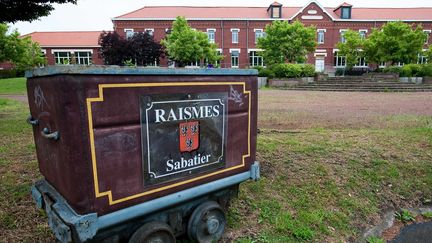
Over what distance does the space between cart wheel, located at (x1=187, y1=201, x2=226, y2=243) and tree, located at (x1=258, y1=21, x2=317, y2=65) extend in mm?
32810

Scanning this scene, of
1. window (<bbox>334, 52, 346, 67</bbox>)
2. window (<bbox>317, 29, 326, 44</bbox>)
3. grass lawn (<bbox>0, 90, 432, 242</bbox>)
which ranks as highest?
window (<bbox>317, 29, 326, 44</bbox>)

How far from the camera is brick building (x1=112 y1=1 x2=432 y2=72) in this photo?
4250 cm

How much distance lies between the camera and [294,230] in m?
3.14

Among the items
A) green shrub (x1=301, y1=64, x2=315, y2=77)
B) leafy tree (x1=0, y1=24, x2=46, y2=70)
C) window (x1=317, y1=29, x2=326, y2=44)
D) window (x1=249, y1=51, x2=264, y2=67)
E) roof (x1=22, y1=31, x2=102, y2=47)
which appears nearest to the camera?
green shrub (x1=301, y1=64, x2=315, y2=77)

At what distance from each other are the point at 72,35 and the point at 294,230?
171ft

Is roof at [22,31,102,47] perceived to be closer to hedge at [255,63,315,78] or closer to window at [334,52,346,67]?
hedge at [255,63,315,78]

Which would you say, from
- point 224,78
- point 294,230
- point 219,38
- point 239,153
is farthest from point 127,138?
point 219,38

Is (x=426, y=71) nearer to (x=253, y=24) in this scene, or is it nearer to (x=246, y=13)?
(x=253, y=24)

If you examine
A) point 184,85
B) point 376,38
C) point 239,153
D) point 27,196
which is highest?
point 376,38

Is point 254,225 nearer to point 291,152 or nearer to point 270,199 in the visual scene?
point 270,199

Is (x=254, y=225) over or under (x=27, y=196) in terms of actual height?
under

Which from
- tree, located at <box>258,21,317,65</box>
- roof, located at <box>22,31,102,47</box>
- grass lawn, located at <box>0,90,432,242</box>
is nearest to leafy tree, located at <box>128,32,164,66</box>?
tree, located at <box>258,21,317,65</box>

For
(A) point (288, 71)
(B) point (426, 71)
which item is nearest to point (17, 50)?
(A) point (288, 71)

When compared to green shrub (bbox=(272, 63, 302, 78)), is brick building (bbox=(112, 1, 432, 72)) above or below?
above
